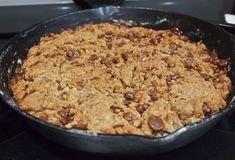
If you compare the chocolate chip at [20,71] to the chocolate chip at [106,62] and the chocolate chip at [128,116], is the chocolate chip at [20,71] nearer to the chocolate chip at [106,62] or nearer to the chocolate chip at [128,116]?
the chocolate chip at [106,62]

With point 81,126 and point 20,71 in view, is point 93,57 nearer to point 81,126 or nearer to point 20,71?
point 20,71

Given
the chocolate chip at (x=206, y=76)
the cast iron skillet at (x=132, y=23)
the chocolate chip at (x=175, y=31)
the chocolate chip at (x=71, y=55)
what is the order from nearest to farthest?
the cast iron skillet at (x=132, y=23) → the chocolate chip at (x=206, y=76) → the chocolate chip at (x=71, y=55) → the chocolate chip at (x=175, y=31)

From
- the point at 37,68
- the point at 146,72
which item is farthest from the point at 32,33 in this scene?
the point at 146,72

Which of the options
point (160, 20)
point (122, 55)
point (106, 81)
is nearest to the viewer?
point (106, 81)

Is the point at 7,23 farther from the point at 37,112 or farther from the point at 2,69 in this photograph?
the point at 37,112

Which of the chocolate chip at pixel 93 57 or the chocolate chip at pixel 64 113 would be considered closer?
the chocolate chip at pixel 64 113

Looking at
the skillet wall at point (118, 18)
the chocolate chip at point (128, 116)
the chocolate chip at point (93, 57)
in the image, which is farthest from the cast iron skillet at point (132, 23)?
the chocolate chip at point (93, 57)
